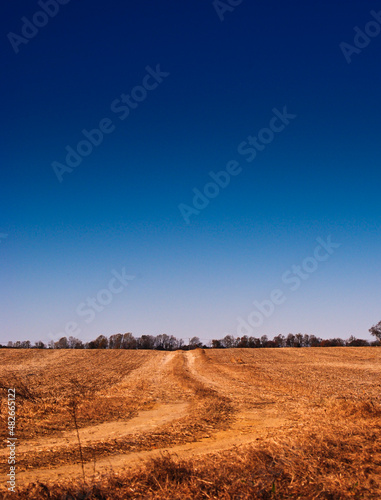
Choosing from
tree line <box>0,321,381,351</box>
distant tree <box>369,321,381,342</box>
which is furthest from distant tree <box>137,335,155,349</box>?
distant tree <box>369,321,381,342</box>

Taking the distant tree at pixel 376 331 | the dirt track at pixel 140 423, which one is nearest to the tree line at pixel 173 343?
the distant tree at pixel 376 331

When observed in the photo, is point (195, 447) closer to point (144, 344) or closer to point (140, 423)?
point (140, 423)

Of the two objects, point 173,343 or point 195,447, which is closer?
point 195,447

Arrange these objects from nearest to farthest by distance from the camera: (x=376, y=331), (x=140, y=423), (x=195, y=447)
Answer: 1. (x=195, y=447)
2. (x=140, y=423)
3. (x=376, y=331)

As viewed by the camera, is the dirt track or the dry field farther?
the dirt track

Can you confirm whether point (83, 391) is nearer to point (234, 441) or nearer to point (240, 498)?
point (234, 441)

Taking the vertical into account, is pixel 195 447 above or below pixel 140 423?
above

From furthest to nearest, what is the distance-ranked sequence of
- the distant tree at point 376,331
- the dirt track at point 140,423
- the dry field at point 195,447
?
the distant tree at point 376,331 → the dirt track at point 140,423 → the dry field at point 195,447

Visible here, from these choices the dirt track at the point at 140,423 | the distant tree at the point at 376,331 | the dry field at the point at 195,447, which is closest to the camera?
the dry field at the point at 195,447

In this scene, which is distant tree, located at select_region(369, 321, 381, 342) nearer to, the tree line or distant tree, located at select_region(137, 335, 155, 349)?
the tree line

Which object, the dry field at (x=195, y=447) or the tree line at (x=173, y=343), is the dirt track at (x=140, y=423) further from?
the tree line at (x=173, y=343)

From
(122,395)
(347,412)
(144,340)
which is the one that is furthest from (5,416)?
(144,340)

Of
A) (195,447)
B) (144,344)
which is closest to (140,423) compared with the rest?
(195,447)

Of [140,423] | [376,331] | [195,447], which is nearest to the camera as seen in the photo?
[195,447]
